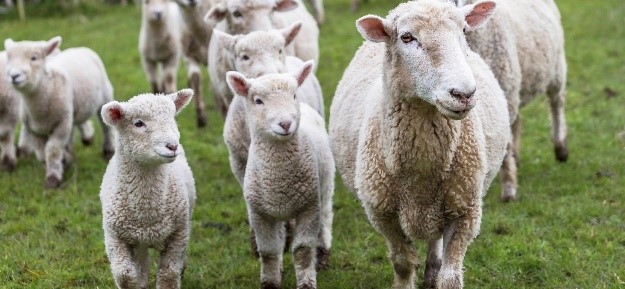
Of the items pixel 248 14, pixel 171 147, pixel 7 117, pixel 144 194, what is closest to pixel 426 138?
pixel 171 147

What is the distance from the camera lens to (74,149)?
9398 mm

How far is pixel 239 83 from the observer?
214 inches

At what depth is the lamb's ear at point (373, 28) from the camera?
4.35 metres

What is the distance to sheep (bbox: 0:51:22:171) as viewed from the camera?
27.7ft

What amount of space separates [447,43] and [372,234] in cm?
288

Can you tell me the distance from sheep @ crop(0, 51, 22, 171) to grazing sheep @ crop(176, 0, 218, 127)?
1876 millimetres

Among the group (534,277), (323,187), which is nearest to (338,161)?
(323,187)

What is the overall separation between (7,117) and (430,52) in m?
5.51

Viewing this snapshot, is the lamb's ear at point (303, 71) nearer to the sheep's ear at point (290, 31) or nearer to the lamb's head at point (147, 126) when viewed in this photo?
the lamb's head at point (147, 126)

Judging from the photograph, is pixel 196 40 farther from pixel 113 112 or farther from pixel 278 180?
pixel 113 112

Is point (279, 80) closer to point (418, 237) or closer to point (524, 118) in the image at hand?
point (418, 237)

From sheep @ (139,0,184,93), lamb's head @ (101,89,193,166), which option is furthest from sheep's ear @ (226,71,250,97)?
sheep @ (139,0,184,93)

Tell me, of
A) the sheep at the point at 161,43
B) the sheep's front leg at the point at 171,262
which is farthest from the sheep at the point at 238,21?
the sheep at the point at 161,43

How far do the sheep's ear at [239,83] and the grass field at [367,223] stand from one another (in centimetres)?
124
